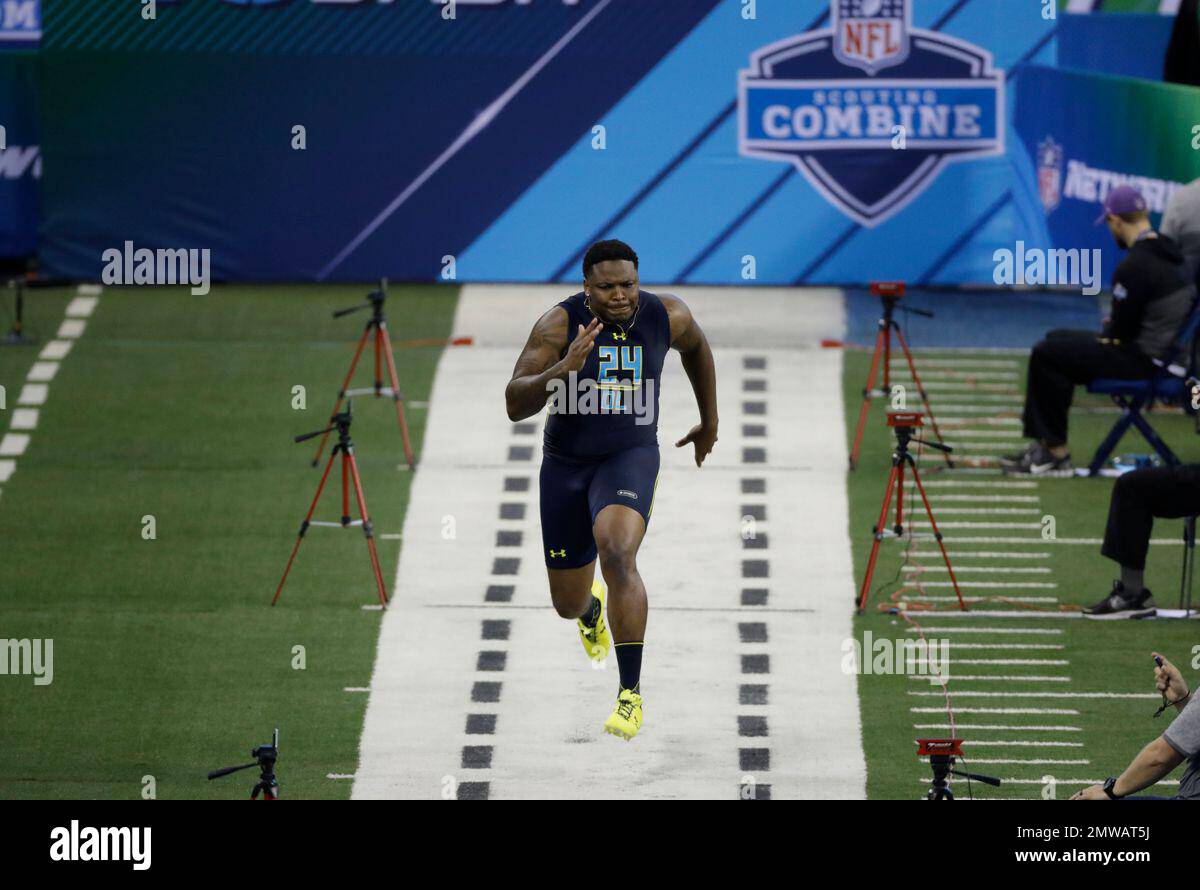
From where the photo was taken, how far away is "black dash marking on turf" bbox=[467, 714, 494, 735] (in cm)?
1477

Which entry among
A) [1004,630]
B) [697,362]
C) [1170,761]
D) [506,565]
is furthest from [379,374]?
[1170,761]

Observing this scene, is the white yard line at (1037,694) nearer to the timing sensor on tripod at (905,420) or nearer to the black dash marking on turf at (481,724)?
the black dash marking on turf at (481,724)

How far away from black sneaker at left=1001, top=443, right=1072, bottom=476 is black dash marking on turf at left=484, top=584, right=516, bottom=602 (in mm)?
5040

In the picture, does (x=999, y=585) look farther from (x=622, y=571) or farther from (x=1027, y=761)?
(x=622, y=571)

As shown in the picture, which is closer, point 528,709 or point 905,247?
point 528,709

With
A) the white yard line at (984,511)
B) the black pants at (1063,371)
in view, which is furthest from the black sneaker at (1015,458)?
the white yard line at (984,511)

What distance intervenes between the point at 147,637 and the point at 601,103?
9.38m

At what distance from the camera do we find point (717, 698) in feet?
50.3

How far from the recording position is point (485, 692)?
15414 mm

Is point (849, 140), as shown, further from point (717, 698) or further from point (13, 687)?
point (13, 687)

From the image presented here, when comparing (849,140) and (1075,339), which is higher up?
(849,140)

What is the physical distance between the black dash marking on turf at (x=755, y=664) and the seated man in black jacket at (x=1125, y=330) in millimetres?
4417
